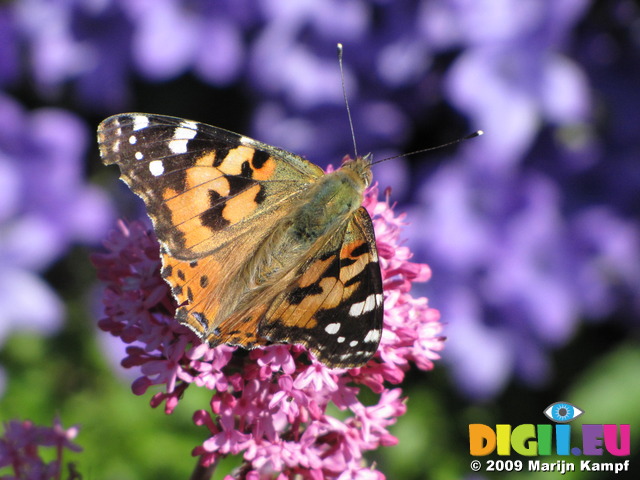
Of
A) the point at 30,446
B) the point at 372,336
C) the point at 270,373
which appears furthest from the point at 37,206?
the point at 372,336

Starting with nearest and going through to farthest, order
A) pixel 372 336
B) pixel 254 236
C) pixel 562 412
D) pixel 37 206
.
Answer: pixel 372 336
pixel 254 236
pixel 562 412
pixel 37 206

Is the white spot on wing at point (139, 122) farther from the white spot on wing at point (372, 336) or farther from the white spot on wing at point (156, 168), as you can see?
the white spot on wing at point (372, 336)

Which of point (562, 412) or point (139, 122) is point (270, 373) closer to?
point (139, 122)

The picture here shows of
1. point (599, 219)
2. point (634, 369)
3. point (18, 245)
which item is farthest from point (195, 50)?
point (634, 369)

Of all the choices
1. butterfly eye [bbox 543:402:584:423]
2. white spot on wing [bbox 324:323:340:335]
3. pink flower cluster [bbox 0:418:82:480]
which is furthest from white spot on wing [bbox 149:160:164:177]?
butterfly eye [bbox 543:402:584:423]

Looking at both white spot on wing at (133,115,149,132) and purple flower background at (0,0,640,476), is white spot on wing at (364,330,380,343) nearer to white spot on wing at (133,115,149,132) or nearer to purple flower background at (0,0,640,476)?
white spot on wing at (133,115,149,132)

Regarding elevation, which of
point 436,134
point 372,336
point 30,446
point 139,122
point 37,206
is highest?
point 436,134
